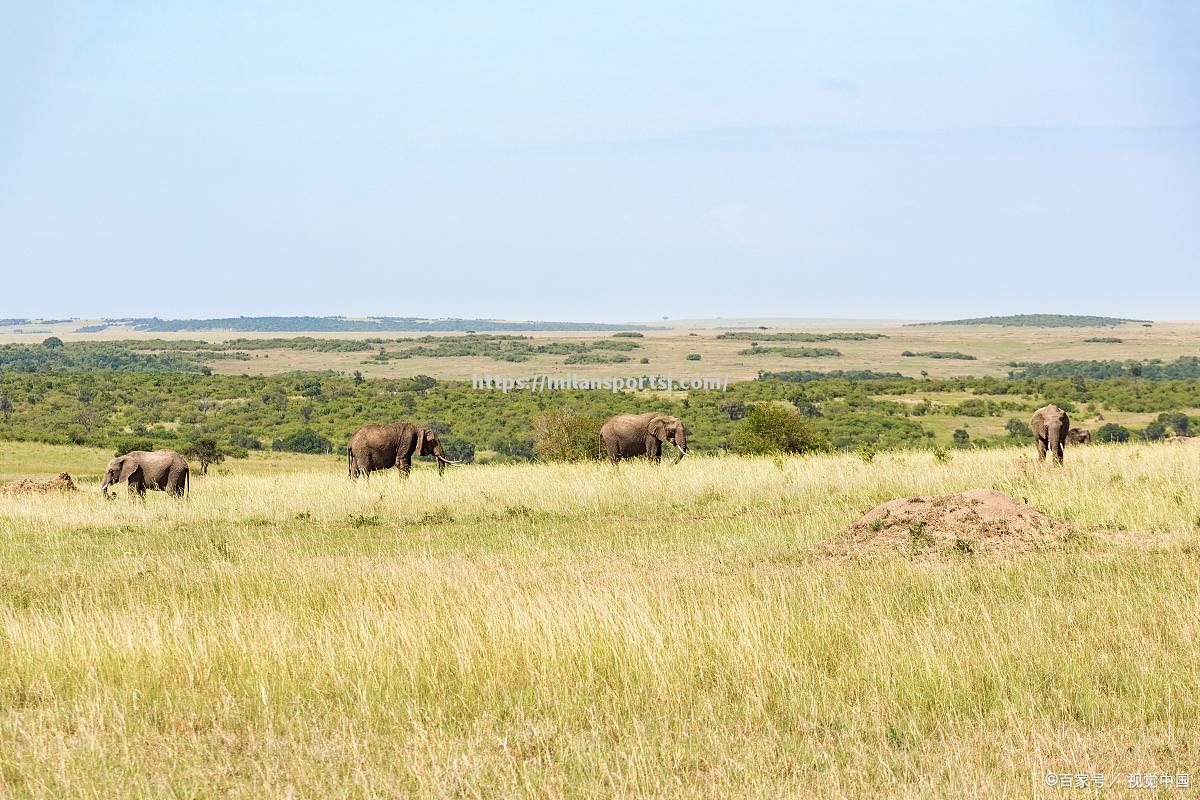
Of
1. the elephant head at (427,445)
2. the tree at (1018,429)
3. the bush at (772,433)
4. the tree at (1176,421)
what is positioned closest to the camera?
the elephant head at (427,445)

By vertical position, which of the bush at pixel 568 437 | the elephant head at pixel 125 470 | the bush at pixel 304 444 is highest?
the elephant head at pixel 125 470

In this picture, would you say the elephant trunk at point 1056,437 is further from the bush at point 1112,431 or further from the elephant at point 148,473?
the bush at point 1112,431

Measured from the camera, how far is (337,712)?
23.2ft

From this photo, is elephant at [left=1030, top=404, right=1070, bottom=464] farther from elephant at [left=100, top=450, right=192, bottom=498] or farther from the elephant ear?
the elephant ear

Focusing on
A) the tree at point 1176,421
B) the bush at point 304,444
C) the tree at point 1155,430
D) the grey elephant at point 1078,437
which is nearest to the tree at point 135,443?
the bush at point 304,444

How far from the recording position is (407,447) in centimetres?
2783

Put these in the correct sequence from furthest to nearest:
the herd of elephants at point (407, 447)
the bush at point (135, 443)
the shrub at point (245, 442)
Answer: the shrub at point (245, 442), the bush at point (135, 443), the herd of elephants at point (407, 447)

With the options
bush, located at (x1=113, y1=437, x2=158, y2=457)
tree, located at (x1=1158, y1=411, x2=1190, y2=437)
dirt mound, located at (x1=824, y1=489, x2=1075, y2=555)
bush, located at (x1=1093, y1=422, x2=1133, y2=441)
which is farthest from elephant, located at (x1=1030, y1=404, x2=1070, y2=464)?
tree, located at (x1=1158, y1=411, x2=1190, y2=437)

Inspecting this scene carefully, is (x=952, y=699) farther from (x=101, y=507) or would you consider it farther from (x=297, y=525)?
(x=101, y=507)

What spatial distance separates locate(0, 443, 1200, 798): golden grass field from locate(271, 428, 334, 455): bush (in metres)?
55.6

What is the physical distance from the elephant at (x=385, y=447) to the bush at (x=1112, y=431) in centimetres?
4379

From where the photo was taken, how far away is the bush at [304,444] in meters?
69.4

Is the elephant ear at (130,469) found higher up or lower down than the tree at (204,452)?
higher up

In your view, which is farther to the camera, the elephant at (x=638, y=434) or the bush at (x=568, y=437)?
the bush at (x=568, y=437)
